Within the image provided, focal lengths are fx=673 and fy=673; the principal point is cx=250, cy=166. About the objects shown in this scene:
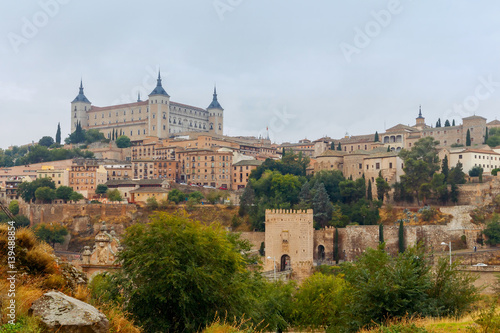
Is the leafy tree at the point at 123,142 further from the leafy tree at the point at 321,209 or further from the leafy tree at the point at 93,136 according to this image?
the leafy tree at the point at 321,209

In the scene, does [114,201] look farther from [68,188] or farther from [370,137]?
[370,137]

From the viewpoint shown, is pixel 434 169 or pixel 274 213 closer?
pixel 274 213

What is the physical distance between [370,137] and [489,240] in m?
48.2

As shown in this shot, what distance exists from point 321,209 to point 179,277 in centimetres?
5469

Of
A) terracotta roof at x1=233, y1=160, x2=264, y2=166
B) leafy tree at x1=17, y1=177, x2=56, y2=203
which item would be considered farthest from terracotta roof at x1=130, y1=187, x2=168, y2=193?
terracotta roof at x1=233, y1=160, x2=264, y2=166

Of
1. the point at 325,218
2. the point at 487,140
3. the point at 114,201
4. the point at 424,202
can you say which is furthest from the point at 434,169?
the point at 114,201

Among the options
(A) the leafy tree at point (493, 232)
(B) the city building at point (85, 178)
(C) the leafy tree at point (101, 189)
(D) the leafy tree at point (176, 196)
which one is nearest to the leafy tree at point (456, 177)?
(A) the leafy tree at point (493, 232)

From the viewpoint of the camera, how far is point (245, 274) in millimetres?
21062

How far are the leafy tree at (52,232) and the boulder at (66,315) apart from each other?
6984 centimetres

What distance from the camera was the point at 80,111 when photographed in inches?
5925

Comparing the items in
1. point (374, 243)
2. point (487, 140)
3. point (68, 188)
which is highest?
point (487, 140)

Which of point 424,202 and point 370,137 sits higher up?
point 370,137

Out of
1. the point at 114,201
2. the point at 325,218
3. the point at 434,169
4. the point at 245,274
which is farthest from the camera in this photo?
the point at 114,201

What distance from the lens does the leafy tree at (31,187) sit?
96.1 metres
